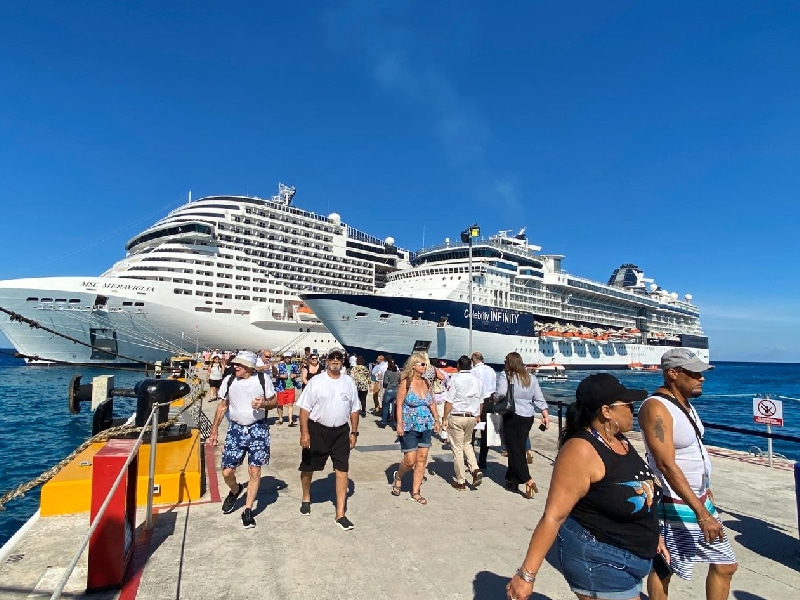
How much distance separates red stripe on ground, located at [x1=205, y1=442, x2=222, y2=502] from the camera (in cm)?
481

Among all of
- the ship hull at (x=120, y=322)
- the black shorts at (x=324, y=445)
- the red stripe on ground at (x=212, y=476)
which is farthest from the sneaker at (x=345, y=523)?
the ship hull at (x=120, y=322)

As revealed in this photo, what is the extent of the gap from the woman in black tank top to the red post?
2.45m

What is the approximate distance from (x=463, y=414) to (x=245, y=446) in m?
2.46

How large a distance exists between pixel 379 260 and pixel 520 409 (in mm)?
56899

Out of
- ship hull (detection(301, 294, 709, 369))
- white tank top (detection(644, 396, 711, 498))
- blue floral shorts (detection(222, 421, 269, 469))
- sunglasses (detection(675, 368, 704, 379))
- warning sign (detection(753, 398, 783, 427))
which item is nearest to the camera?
white tank top (detection(644, 396, 711, 498))

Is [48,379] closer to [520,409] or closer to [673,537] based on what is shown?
[520,409]

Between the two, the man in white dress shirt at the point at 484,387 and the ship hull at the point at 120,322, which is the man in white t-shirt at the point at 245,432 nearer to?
the man in white dress shirt at the point at 484,387

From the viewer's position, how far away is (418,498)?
15.7 feet

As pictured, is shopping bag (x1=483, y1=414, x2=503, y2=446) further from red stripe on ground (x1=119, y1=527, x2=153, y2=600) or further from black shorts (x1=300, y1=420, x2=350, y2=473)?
red stripe on ground (x1=119, y1=527, x2=153, y2=600)

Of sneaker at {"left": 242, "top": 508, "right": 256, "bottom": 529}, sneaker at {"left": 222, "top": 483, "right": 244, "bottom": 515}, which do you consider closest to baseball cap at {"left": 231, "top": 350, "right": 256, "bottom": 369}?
sneaker at {"left": 222, "top": 483, "right": 244, "bottom": 515}

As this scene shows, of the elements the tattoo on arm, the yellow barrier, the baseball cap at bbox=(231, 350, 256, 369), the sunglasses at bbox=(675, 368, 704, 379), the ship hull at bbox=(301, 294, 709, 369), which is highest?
the ship hull at bbox=(301, 294, 709, 369)

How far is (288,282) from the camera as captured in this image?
5022cm

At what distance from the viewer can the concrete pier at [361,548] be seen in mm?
2984

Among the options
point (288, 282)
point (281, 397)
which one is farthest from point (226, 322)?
point (281, 397)
